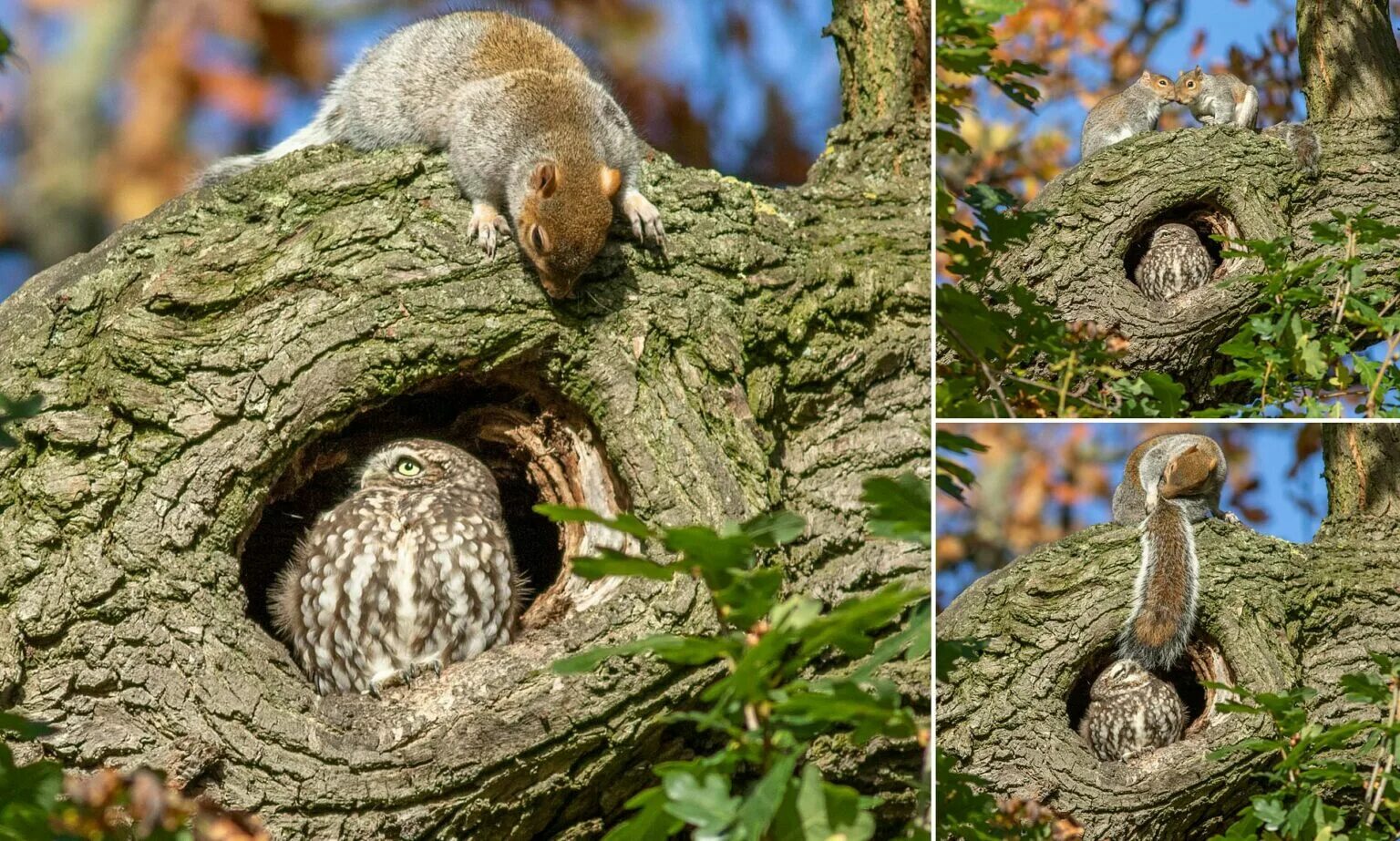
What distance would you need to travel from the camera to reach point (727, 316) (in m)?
3.94

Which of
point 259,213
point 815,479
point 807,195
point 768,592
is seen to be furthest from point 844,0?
point 768,592

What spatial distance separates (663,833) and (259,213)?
95.1 inches

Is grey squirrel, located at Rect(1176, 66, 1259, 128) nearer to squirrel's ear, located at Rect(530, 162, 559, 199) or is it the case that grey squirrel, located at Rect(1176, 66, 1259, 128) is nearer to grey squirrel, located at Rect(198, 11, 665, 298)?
grey squirrel, located at Rect(198, 11, 665, 298)

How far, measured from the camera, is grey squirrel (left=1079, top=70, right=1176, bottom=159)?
8.51ft

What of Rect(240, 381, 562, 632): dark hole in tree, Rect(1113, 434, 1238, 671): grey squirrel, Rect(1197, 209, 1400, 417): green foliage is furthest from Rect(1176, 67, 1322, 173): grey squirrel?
Rect(240, 381, 562, 632): dark hole in tree

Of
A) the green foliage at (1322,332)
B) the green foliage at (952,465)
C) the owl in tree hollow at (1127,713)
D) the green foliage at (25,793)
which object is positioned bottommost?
the green foliage at (25,793)

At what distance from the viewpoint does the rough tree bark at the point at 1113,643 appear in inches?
102

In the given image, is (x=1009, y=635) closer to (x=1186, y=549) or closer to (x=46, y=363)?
(x=1186, y=549)

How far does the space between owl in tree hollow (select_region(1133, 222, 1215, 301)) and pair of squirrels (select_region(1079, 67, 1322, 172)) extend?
0.75 feet

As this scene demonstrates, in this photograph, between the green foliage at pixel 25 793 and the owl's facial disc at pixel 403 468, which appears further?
the owl's facial disc at pixel 403 468

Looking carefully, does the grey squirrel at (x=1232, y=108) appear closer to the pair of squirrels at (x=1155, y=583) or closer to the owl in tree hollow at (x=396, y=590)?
the pair of squirrels at (x=1155, y=583)

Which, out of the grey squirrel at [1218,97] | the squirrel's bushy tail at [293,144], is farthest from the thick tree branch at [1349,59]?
the squirrel's bushy tail at [293,144]

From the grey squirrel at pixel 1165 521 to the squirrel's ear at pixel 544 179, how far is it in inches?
80.6

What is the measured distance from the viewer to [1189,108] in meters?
2.64
